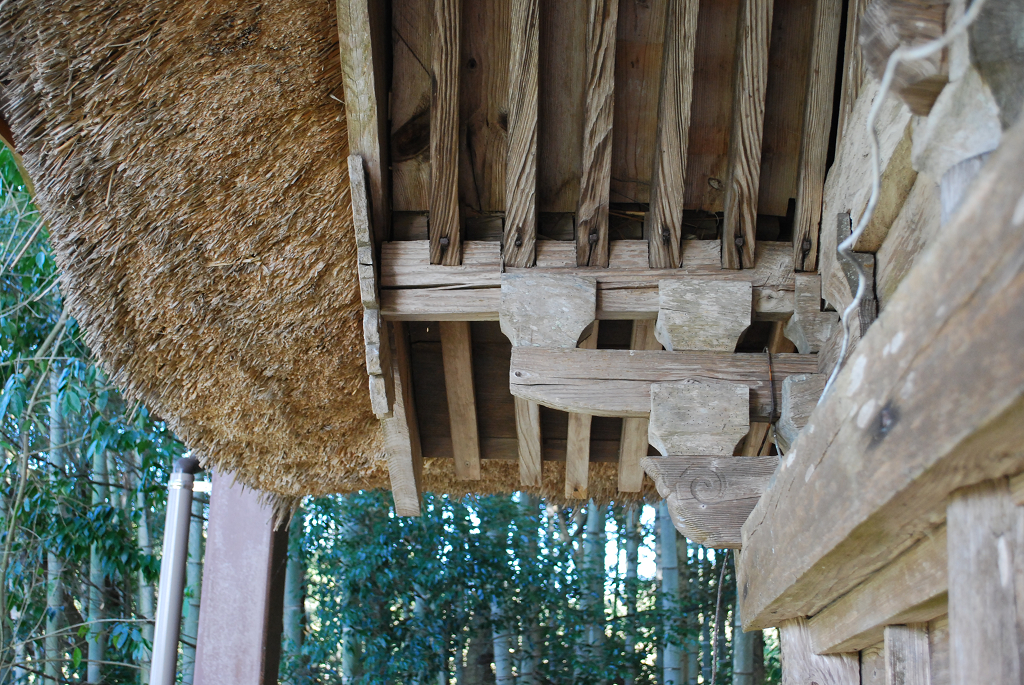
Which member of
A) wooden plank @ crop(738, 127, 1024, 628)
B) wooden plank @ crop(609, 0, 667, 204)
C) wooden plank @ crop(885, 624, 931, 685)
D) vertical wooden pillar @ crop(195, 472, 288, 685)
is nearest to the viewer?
wooden plank @ crop(738, 127, 1024, 628)

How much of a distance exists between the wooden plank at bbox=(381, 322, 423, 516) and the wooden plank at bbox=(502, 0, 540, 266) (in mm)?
530

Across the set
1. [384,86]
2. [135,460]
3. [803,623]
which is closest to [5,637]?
[135,460]

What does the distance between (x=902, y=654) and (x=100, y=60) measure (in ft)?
7.46

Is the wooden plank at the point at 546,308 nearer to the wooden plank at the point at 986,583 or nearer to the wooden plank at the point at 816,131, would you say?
the wooden plank at the point at 816,131

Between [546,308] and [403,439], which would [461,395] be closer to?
[403,439]

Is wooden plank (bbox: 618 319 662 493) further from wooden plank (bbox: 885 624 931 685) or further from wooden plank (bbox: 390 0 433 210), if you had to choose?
wooden plank (bbox: 885 624 931 685)

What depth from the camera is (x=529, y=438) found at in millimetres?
2680

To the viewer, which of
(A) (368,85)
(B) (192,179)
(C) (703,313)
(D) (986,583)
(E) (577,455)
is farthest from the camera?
(E) (577,455)

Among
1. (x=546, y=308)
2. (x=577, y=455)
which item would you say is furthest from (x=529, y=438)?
(x=546, y=308)

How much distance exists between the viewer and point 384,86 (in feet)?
6.31

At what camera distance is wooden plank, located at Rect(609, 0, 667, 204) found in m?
1.92

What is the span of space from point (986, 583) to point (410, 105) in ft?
5.38

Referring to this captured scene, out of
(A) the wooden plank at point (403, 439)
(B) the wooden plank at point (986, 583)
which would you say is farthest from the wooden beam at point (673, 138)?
(B) the wooden plank at point (986, 583)

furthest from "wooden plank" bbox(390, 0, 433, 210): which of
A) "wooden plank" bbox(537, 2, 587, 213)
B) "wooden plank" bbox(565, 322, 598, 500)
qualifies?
"wooden plank" bbox(565, 322, 598, 500)
